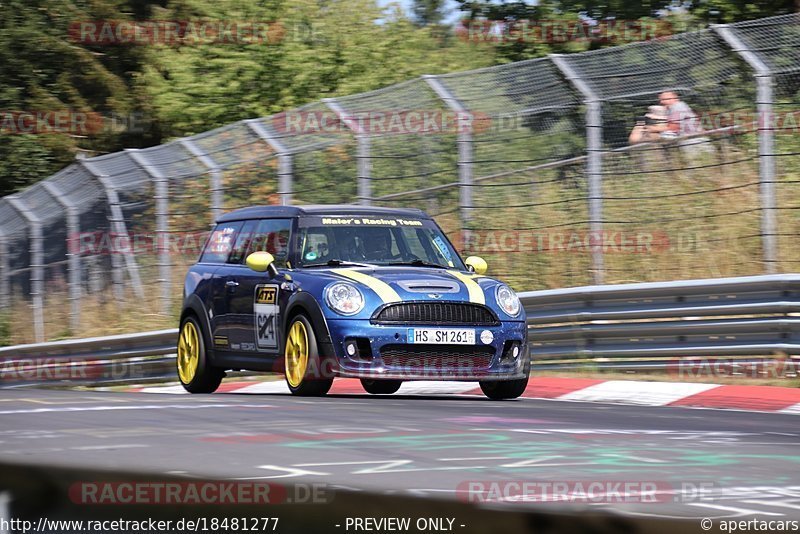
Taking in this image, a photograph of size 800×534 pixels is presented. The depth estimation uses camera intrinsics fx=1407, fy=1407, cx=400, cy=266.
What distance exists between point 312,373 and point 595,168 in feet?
13.3

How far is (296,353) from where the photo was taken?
1002 cm

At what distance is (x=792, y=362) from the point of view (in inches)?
422

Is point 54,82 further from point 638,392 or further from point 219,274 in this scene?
point 638,392

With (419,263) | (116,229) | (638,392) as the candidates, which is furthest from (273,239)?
(116,229)

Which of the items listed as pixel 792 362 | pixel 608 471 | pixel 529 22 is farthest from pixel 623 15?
pixel 608 471

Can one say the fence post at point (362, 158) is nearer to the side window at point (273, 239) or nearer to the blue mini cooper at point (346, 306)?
the blue mini cooper at point (346, 306)

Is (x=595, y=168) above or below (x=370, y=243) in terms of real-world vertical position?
above

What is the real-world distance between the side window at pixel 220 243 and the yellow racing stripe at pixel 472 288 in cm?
227

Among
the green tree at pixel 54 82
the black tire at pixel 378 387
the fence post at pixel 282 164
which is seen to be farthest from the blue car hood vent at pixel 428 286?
the green tree at pixel 54 82

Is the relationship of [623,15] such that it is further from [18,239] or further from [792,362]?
[792,362]

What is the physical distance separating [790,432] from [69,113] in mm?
27393

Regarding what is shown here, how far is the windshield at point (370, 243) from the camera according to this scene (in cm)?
1059

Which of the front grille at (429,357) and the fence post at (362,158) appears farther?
the fence post at (362,158)

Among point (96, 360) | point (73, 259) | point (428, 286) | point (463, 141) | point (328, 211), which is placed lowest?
point (96, 360)
